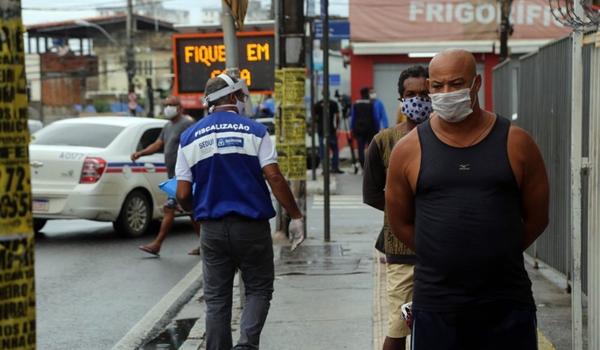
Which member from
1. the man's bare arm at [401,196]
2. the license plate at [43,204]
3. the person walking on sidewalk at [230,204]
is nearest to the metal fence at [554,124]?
the person walking on sidewalk at [230,204]

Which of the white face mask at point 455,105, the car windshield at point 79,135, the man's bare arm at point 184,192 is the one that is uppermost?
the white face mask at point 455,105

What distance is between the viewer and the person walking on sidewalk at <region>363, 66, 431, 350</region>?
5.60 m

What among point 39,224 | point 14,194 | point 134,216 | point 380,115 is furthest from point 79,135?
point 14,194

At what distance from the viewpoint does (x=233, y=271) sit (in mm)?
6461

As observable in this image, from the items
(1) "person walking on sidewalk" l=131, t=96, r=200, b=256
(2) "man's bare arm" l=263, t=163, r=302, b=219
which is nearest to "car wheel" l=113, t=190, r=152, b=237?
(1) "person walking on sidewalk" l=131, t=96, r=200, b=256

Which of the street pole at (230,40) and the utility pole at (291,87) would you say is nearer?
the street pole at (230,40)

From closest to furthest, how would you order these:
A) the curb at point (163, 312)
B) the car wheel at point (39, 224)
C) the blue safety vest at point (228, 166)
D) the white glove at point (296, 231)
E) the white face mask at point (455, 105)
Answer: the white face mask at point (455, 105) < the blue safety vest at point (228, 166) < the white glove at point (296, 231) < the curb at point (163, 312) < the car wheel at point (39, 224)

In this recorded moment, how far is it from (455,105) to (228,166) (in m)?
2.40

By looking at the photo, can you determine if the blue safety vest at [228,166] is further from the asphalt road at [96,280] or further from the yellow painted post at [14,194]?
the yellow painted post at [14,194]

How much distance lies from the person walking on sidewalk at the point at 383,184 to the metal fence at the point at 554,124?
215 centimetres

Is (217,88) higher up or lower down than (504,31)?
lower down

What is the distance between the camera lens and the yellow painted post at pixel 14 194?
2.84 metres

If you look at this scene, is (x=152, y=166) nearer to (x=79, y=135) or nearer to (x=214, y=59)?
(x=79, y=135)

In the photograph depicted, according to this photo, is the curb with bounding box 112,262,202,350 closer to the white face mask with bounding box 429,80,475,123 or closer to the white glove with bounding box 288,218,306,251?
the white glove with bounding box 288,218,306,251
